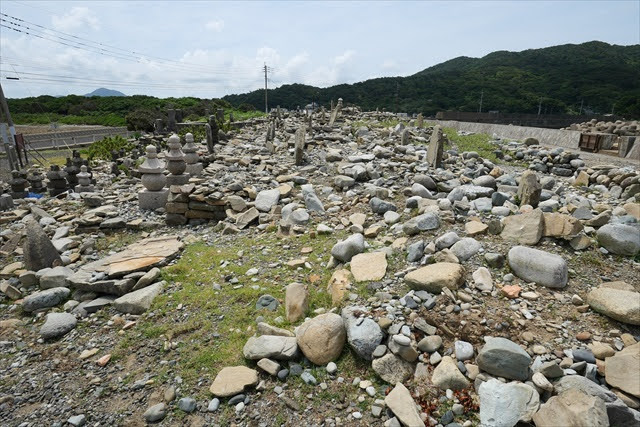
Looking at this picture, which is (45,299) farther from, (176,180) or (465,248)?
(465,248)

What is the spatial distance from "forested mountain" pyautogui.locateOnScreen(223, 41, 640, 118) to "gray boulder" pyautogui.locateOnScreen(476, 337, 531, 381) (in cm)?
5607

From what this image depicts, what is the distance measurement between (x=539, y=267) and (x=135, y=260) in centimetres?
586

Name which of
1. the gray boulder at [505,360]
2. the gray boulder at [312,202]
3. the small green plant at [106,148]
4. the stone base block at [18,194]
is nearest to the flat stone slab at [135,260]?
the gray boulder at [312,202]

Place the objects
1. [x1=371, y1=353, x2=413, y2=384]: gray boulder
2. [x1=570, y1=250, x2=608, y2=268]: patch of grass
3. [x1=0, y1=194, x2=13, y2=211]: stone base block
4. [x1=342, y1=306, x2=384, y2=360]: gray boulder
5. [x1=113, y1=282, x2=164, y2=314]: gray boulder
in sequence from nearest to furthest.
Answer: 1. [x1=371, y1=353, x2=413, y2=384]: gray boulder
2. [x1=342, y1=306, x2=384, y2=360]: gray boulder
3. [x1=570, y1=250, x2=608, y2=268]: patch of grass
4. [x1=113, y1=282, x2=164, y2=314]: gray boulder
5. [x1=0, y1=194, x2=13, y2=211]: stone base block

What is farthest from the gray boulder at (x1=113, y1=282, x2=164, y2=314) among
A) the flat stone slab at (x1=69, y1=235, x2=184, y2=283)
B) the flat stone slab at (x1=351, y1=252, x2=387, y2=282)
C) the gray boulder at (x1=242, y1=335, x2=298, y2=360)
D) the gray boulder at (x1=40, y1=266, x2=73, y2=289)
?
the flat stone slab at (x1=351, y1=252, x2=387, y2=282)

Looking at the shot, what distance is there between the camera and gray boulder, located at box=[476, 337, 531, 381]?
2842mm

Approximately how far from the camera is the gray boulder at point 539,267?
12.3ft

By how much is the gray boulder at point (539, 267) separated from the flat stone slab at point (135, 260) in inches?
209

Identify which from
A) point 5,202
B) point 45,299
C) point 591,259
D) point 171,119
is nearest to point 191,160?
point 5,202

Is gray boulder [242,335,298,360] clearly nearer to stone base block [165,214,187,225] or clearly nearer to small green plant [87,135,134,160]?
stone base block [165,214,187,225]

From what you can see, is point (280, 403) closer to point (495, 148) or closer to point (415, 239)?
point (415, 239)

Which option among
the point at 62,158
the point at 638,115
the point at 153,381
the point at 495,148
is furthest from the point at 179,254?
the point at 638,115

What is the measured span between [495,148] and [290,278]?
10044mm

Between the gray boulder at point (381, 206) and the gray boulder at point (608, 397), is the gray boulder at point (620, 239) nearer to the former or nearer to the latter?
the gray boulder at point (608, 397)
